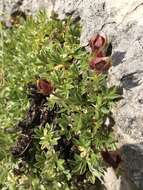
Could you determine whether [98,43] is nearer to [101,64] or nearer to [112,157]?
[101,64]

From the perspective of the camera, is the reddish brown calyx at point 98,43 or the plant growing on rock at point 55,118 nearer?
the plant growing on rock at point 55,118

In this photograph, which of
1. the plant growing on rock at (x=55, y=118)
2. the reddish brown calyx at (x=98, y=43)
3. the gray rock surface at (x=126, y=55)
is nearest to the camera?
the gray rock surface at (x=126, y=55)

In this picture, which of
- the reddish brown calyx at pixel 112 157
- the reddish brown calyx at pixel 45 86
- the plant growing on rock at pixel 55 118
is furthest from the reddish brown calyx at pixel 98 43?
the reddish brown calyx at pixel 112 157

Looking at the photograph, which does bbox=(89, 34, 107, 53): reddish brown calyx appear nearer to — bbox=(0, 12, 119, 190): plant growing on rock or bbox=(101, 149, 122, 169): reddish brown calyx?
bbox=(0, 12, 119, 190): plant growing on rock

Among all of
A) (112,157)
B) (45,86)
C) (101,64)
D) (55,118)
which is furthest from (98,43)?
(112,157)

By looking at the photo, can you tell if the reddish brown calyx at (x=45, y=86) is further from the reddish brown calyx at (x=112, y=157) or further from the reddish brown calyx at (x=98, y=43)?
the reddish brown calyx at (x=112, y=157)

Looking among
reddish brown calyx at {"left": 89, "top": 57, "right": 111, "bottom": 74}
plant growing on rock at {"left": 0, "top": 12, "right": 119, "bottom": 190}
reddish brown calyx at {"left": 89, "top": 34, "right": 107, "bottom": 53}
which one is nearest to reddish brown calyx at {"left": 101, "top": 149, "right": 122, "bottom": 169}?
plant growing on rock at {"left": 0, "top": 12, "right": 119, "bottom": 190}

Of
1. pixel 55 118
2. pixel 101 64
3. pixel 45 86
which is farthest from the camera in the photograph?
pixel 55 118

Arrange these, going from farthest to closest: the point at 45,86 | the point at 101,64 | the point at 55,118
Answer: the point at 55,118 → the point at 45,86 → the point at 101,64
